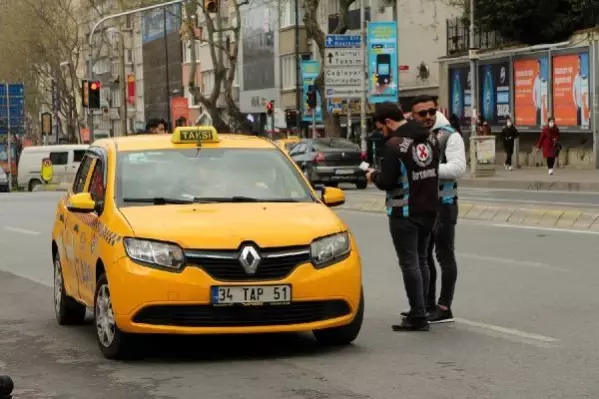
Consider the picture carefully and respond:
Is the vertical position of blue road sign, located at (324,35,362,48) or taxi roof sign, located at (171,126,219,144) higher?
blue road sign, located at (324,35,362,48)

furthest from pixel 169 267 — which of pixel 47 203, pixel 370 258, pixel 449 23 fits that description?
pixel 449 23

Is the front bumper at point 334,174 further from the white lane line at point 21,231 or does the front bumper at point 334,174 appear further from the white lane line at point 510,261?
the white lane line at point 510,261

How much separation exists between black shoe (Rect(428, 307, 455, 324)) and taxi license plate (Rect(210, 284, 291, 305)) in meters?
2.27

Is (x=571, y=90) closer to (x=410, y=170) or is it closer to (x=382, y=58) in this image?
(x=382, y=58)

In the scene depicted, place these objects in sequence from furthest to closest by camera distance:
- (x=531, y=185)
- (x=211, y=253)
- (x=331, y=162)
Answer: (x=331, y=162) < (x=531, y=185) < (x=211, y=253)

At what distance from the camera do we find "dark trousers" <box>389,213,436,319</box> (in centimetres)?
957

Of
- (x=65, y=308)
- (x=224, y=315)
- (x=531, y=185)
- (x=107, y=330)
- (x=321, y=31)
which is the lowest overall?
(x=531, y=185)

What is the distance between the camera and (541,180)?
35.7 metres

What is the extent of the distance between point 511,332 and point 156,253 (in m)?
2.91

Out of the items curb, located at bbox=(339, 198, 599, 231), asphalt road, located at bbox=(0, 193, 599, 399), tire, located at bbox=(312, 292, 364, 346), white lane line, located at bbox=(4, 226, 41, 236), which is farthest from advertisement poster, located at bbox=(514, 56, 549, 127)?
tire, located at bbox=(312, 292, 364, 346)

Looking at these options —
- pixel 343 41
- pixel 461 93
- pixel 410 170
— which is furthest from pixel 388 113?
pixel 461 93

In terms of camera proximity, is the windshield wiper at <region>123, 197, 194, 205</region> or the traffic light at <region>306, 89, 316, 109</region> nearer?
the windshield wiper at <region>123, 197, 194, 205</region>

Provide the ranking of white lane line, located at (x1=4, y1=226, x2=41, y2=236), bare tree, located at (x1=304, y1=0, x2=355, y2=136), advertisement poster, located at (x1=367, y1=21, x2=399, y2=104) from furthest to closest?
bare tree, located at (x1=304, y1=0, x2=355, y2=136), advertisement poster, located at (x1=367, y1=21, x2=399, y2=104), white lane line, located at (x1=4, y1=226, x2=41, y2=236)

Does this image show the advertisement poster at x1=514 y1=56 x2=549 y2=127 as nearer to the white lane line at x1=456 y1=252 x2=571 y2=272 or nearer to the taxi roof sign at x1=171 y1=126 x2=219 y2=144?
the white lane line at x1=456 y1=252 x2=571 y2=272
